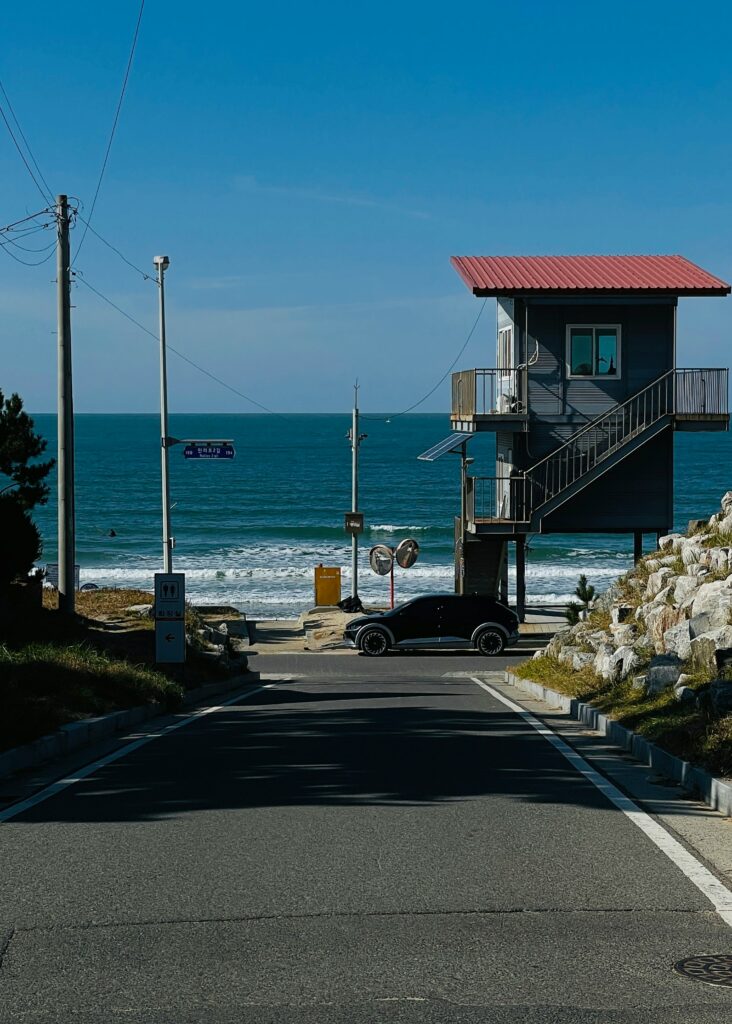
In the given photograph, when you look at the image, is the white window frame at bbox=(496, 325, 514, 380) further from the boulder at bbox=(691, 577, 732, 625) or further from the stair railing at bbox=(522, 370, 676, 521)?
the boulder at bbox=(691, 577, 732, 625)

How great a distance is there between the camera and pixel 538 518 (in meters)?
32.9

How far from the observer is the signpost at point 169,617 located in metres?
17.1

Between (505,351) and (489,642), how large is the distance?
866cm

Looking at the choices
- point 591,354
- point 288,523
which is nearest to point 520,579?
point 591,354

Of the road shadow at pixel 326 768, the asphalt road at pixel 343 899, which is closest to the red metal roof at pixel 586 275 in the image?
the road shadow at pixel 326 768

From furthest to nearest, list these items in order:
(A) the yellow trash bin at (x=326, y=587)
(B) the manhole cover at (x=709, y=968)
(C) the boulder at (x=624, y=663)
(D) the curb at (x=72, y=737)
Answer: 1. (A) the yellow trash bin at (x=326, y=587)
2. (C) the boulder at (x=624, y=663)
3. (D) the curb at (x=72, y=737)
4. (B) the manhole cover at (x=709, y=968)

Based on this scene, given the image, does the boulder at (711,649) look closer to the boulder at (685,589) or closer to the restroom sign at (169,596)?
the boulder at (685,589)

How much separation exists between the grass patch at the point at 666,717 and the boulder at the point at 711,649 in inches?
9.1

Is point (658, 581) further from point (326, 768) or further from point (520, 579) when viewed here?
point (520, 579)

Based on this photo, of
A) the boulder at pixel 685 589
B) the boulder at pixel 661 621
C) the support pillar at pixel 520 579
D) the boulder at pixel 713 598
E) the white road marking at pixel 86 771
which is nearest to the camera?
the white road marking at pixel 86 771

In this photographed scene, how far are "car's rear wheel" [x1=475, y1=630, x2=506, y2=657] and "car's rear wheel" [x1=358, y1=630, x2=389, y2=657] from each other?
2339 mm

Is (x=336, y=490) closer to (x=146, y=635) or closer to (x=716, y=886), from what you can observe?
(x=146, y=635)

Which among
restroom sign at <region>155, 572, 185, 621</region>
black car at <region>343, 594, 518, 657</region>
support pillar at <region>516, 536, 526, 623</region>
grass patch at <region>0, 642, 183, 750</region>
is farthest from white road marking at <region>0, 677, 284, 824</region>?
support pillar at <region>516, 536, 526, 623</region>

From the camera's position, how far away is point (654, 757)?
1023cm
